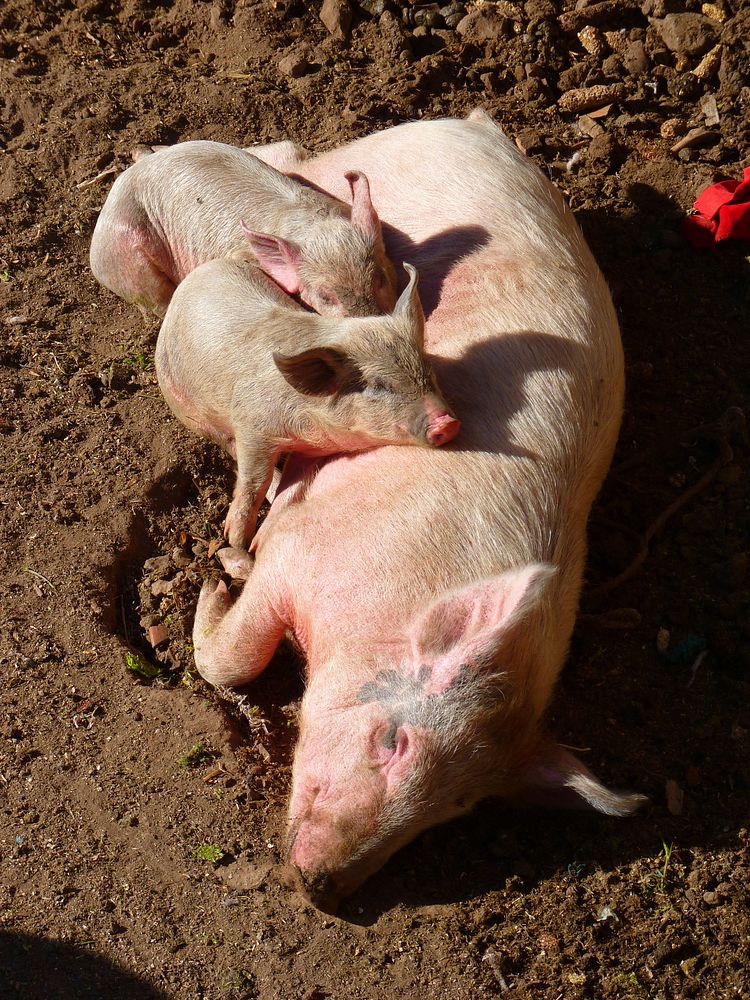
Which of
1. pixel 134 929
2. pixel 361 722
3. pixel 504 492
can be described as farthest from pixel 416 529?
pixel 134 929

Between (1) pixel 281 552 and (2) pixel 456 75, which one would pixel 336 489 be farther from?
(2) pixel 456 75

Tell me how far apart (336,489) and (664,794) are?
1795 mm

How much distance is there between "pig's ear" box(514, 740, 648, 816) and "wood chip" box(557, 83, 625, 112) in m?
4.21

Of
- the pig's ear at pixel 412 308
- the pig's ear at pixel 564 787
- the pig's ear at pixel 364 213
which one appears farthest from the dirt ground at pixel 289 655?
the pig's ear at pixel 412 308

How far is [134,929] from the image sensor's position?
383 centimetres

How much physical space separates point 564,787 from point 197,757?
4.74 feet

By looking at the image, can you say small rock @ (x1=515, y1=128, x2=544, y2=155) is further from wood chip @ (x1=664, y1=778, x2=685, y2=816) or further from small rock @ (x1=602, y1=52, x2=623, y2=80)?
wood chip @ (x1=664, y1=778, x2=685, y2=816)

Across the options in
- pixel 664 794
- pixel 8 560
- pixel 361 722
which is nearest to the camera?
pixel 361 722

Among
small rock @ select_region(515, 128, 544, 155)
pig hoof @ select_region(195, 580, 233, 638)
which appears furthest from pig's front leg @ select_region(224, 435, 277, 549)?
small rock @ select_region(515, 128, 544, 155)

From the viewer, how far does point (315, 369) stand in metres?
4.23

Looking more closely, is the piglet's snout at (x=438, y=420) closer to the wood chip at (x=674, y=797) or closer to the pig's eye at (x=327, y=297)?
the pig's eye at (x=327, y=297)

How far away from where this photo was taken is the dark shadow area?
3623mm

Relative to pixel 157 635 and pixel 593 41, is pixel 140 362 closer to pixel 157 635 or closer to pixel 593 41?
pixel 157 635

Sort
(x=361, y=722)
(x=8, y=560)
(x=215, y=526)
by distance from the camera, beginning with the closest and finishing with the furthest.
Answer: (x=361, y=722) < (x=8, y=560) < (x=215, y=526)
